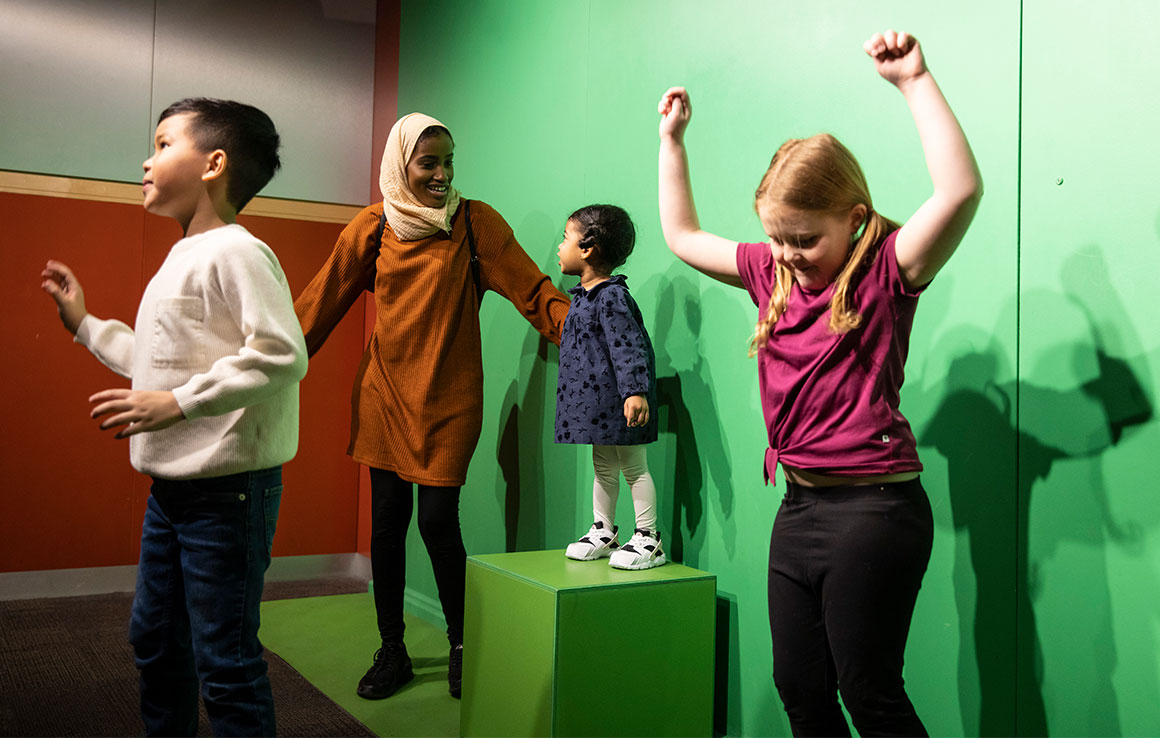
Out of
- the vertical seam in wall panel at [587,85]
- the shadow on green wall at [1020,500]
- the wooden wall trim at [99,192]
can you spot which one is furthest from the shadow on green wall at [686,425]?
the wooden wall trim at [99,192]

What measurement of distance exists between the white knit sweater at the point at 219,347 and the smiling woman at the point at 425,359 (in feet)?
3.36

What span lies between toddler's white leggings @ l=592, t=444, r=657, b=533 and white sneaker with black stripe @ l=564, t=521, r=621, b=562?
2 centimetres

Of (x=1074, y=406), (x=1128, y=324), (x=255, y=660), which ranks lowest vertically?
(x=255, y=660)

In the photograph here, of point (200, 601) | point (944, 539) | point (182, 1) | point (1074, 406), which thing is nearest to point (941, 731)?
point (944, 539)

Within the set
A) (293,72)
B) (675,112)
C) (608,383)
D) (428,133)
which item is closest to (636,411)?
(608,383)

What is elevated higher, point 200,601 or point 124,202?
point 124,202

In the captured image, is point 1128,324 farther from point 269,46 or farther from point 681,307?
point 269,46

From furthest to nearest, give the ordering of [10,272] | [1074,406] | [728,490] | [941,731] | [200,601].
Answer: [10,272]
[728,490]
[941,731]
[1074,406]
[200,601]

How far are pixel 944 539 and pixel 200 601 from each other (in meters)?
1.40

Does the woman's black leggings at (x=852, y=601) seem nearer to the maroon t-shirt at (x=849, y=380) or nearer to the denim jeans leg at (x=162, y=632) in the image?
the maroon t-shirt at (x=849, y=380)

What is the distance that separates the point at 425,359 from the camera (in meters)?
2.73

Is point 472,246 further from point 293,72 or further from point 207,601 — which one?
point 293,72

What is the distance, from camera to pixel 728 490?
2389mm

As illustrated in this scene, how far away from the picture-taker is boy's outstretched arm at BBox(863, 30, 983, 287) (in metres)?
1.33
